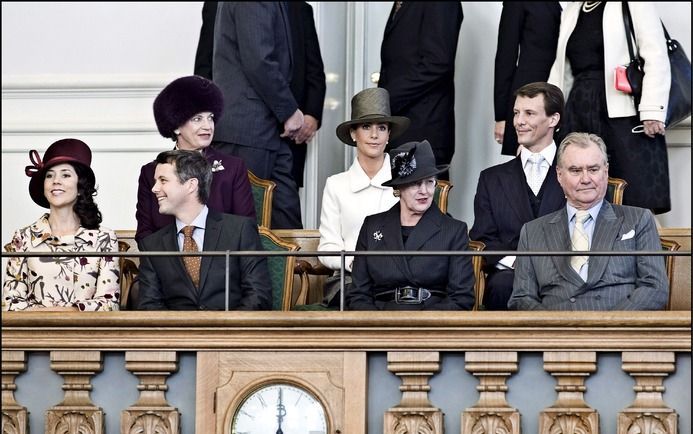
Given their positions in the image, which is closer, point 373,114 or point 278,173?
point 373,114

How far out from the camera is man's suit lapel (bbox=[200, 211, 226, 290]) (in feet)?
27.9

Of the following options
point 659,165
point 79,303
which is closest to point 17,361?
point 79,303

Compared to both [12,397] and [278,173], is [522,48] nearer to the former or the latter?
[278,173]

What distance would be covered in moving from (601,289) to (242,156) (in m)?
2.34

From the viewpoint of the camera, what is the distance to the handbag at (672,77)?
9969 millimetres

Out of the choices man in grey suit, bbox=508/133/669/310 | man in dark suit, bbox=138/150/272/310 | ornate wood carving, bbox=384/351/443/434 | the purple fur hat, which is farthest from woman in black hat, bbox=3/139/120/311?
man in grey suit, bbox=508/133/669/310

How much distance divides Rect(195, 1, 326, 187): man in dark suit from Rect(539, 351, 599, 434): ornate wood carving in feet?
8.71

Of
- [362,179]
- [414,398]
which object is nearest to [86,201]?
[362,179]

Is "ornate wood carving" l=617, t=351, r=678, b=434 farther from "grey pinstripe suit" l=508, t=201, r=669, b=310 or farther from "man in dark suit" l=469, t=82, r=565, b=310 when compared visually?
"man in dark suit" l=469, t=82, r=565, b=310

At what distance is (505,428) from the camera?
8.07 m

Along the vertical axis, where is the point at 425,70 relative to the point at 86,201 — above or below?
above

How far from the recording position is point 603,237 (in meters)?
8.38

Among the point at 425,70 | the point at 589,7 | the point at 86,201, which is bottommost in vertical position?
the point at 86,201

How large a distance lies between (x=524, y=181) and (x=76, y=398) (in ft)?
7.05
